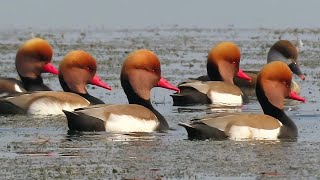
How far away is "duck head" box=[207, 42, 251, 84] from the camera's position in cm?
1872

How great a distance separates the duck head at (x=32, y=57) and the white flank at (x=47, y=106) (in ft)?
7.01

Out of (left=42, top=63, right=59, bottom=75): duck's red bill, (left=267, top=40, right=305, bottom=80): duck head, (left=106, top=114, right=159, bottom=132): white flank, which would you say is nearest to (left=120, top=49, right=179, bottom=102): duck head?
(left=106, top=114, right=159, bottom=132): white flank

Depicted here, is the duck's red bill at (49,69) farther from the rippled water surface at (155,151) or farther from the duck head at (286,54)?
the duck head at (286,54)

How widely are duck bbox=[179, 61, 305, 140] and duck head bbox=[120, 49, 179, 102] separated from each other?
151cm

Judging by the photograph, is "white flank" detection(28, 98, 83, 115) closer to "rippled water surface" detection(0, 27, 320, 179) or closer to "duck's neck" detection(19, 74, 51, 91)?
"rippled water surface" detection(0, 27, 320, 179)

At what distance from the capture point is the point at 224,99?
17875mm

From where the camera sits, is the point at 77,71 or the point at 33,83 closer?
the point at 77,71

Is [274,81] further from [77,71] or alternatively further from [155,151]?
[77,71]

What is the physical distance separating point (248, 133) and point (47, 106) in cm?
357

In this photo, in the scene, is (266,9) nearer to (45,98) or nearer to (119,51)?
(119,51)

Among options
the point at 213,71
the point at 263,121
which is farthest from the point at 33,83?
the point at 263,121

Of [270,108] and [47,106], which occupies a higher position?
[270,108]

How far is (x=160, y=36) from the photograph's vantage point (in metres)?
28.8

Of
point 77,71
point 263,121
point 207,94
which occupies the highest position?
point 263,121
